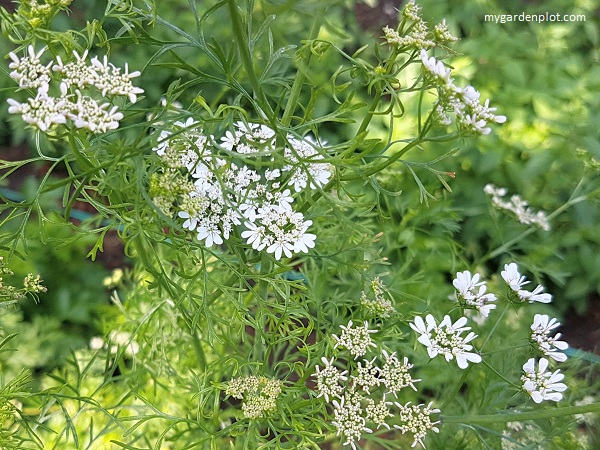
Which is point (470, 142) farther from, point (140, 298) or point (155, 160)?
point (155, 160)

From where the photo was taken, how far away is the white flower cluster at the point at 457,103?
0.88 metres

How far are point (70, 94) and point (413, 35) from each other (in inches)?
21.4

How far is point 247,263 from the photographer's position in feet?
3.86

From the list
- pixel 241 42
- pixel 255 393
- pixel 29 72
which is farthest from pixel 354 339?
pixel 29 72

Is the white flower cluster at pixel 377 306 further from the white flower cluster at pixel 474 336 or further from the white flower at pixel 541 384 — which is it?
the white flower at pixel 541 384

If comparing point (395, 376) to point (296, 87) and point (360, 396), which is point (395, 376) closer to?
point (360, 396)

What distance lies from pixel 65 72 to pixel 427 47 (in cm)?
56

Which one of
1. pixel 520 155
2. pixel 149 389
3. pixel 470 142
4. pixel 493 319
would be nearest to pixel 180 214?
pixel 149 389

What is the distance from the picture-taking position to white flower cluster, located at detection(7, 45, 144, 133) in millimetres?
769

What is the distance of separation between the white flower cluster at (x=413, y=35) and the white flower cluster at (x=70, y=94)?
1.36 feet

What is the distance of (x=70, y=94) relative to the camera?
819mm

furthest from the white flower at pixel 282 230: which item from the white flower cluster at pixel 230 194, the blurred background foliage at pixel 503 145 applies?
the blurred background foliage at pixel 503 145

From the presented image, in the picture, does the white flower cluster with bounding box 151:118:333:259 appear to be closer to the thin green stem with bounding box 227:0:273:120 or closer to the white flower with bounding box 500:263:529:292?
the thin green stem with bounding box 227:0:273:120

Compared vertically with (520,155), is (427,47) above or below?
above
